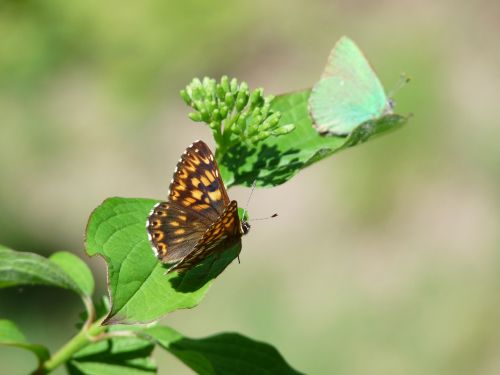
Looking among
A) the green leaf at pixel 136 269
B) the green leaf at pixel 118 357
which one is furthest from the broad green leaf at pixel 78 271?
the green leaf at pixel 136 269

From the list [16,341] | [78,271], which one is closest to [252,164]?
[78,271]

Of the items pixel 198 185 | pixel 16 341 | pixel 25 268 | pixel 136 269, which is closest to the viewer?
pixel 25 268

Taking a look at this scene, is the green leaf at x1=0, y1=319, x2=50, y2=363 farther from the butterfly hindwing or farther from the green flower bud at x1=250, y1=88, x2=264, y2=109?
the green flower bud at x1=250, y1=88, x2=264, y2=109

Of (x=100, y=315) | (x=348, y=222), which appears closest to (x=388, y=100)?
(x=100, y=315)

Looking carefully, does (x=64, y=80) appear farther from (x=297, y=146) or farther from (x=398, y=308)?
(x=297, y=146)

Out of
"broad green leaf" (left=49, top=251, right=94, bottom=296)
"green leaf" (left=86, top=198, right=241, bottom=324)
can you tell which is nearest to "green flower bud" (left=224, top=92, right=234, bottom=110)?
"green leaf" (left=86, top=198, right=241, bottom=324)

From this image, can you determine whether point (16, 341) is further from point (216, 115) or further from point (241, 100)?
point (241, 100)
